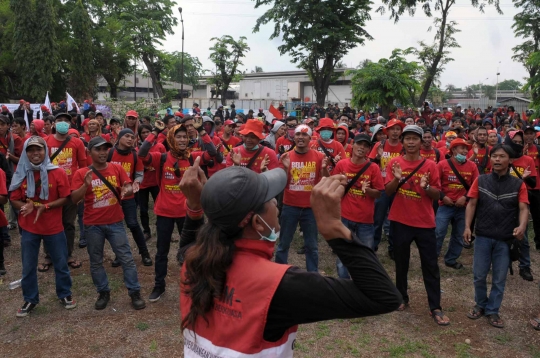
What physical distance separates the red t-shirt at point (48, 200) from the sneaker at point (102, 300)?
1.01 meters

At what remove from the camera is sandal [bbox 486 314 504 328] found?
5.24 meters

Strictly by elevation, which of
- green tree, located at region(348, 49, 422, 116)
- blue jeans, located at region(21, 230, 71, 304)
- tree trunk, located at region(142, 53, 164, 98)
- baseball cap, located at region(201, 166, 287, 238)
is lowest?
blue jeans, located at region(21, 230, 71, 304)

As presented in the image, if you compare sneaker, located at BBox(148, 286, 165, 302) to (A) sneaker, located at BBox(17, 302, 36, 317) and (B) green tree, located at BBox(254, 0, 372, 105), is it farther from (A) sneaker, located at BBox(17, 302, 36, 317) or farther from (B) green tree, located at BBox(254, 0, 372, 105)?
(B) green tree, located at BBox(254, 0, 372, 105)

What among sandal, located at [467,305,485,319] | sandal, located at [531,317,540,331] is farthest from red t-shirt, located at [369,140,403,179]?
sandal, located at [531,317,540,331]

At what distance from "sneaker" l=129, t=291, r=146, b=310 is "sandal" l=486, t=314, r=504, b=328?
428 centimetres

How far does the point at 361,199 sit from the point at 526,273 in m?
3.07

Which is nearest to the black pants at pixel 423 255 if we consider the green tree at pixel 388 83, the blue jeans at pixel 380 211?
the blue jeans at pixel 380 211

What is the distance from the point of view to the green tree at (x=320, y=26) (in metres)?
29.1

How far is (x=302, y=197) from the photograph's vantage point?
6.02 metres

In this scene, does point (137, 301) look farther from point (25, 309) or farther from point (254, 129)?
point (254, 129)

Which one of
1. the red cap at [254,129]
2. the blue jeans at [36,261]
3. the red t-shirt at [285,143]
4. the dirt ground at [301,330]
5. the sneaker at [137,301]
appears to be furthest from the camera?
the red t-shirt at [285,143]

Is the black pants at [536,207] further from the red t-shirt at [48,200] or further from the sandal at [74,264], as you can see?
the sandal at [74,264]

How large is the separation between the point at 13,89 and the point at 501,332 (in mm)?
43108

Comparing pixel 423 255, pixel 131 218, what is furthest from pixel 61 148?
pixel 423 255
